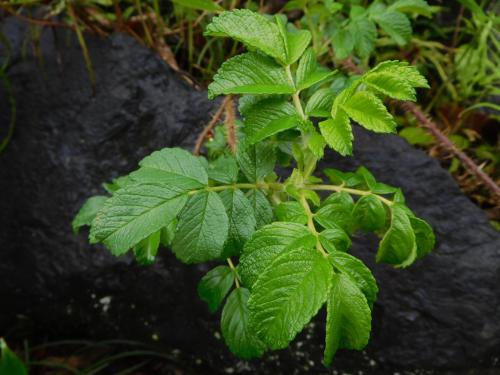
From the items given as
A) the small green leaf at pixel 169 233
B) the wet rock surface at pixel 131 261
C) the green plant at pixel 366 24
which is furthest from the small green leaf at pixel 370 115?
the wet rock surface at pixel 131 261

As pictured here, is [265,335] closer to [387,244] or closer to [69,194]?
[387,244]

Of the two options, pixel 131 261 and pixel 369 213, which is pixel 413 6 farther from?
pixel 131 261

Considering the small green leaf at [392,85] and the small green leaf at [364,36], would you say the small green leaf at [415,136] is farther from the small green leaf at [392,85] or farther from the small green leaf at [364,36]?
the small green leaf at [392,85]

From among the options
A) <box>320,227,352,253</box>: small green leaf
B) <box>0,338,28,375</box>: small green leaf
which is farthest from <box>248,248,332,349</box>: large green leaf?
<box>0,338,28,375</box>: small green leaf

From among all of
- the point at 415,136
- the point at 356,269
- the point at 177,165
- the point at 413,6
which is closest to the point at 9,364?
the point at 177,165

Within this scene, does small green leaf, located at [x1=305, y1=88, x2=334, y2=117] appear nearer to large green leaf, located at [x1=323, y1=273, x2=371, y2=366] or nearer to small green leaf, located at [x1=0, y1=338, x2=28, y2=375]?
large green leaf, located at [x1=323, y1=273, x2=371, y2=366]

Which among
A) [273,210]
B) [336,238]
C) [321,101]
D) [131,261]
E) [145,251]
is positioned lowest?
[131,261]

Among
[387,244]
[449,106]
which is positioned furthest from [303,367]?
[449,106]
